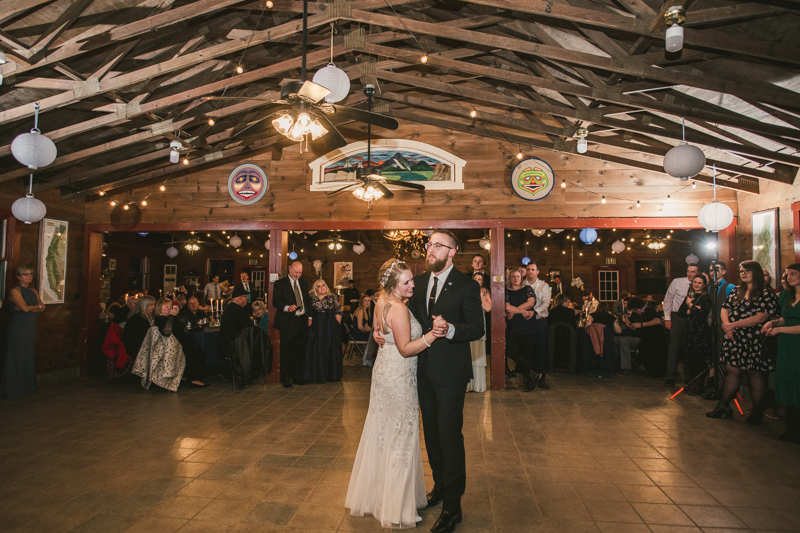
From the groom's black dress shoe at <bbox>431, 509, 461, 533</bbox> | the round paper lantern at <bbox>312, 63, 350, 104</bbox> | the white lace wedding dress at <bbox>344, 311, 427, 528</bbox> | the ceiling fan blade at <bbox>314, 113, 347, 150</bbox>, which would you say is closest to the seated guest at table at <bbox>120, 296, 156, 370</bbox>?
the ceiling fan blade at <bbox>314, 113, 347, 150</bbox>

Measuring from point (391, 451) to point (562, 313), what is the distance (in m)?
5.82

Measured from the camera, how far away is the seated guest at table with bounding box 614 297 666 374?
7.33m

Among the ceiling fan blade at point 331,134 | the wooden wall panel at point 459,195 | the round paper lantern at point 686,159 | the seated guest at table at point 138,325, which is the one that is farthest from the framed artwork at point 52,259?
the round paper lantern at point 686,159

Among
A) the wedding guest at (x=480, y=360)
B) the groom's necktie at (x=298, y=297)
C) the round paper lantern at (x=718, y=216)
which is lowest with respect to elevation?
the wedding guest at (x=480, y=360)

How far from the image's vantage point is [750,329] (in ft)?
15.0

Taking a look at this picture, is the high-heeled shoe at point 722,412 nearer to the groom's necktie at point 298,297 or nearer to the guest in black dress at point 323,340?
the guest in black dress at point 323,340

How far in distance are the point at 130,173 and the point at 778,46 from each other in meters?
7.85

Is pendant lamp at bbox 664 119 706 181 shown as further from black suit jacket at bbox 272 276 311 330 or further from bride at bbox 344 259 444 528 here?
black suit jacket at bbox 272 276 311 330

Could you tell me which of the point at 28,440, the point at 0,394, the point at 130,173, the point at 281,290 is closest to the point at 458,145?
the point at 281,290

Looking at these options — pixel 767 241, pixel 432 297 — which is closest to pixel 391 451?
pixel 432 297

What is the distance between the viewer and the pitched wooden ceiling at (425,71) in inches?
148

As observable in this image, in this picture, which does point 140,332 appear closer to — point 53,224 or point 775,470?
point 53,224

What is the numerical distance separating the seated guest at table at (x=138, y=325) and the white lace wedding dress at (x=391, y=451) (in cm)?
470

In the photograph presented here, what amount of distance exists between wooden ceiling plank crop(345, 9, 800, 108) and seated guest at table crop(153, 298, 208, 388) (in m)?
4.29
